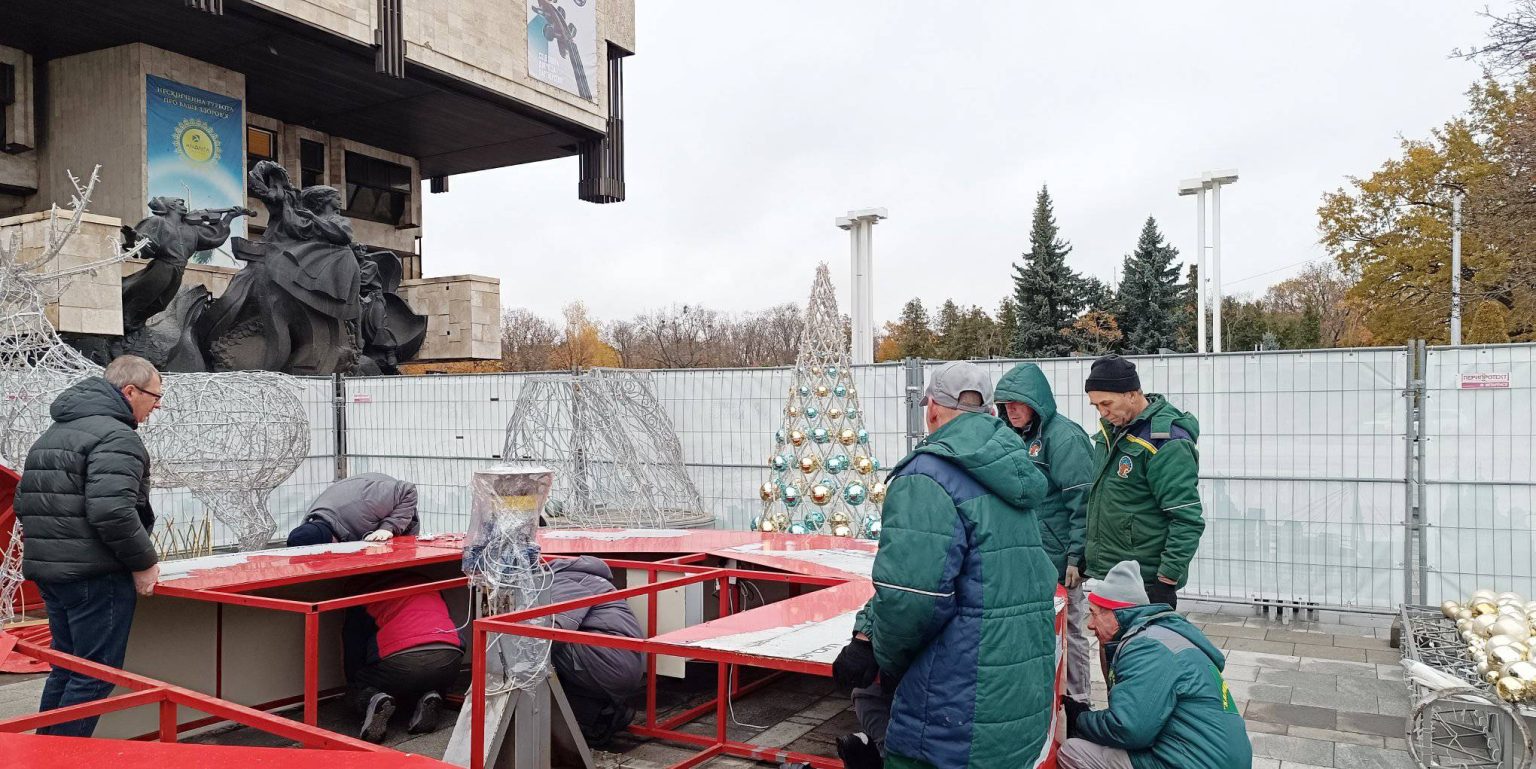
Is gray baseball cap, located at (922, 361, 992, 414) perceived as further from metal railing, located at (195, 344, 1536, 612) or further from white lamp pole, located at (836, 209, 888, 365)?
white lamp pole, located at (836, 209, 888, 365)

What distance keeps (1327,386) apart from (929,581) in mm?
6831

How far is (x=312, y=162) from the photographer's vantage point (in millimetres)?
34000

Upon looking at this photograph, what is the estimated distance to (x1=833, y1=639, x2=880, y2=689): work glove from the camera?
3102 millimetres

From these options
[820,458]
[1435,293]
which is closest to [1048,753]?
[820,458]

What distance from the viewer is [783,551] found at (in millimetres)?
6367

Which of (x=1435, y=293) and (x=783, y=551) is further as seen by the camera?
(x=1435, y=293)

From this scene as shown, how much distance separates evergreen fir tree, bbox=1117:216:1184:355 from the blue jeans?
138 ft

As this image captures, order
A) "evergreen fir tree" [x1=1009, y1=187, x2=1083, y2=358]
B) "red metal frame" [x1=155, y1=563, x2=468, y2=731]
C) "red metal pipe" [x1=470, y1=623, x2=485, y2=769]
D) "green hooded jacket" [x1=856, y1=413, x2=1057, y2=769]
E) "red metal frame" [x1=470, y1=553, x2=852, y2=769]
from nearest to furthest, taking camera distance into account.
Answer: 1. "green hooded jacket" [x1=856, y1=413, x2=1057, y2=769]
2. "red metal frame" [x1=470, y1=553, x2=852, y2=769]
3. "red metal pipe" [x1=470, y1=623, x2=485, y2=769]
4. "red metal frame" [x1=155, y1=563, x2=468, y2=731]
5. "evergreen fir tree" [x1=1009, y1=187, x2=1083, y2=358]

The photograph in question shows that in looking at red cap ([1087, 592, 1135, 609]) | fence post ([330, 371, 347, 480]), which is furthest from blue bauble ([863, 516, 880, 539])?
fence post ([330, 371, 347, 480])

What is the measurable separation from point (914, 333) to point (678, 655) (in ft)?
169

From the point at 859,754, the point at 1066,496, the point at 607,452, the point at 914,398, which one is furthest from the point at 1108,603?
the point at 607,452

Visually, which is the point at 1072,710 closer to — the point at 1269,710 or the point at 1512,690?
the point at 1512,690

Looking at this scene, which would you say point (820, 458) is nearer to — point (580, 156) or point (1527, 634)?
point (1527, 634)

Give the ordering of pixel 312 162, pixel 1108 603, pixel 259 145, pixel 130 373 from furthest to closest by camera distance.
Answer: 1. pixel 312 162
2. pixel 259 145
3. pixel 130 373
4. pixel 1108 603
